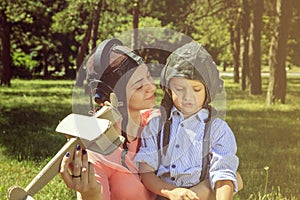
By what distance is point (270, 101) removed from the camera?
15859 mm

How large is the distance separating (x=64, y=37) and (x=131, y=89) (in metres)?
34.6

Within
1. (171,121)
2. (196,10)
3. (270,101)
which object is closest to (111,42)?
(171,121)

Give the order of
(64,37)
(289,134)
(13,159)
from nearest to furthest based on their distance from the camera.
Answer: (13,159), (289,134), (64,37)

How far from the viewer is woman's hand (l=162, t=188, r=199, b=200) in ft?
8.23

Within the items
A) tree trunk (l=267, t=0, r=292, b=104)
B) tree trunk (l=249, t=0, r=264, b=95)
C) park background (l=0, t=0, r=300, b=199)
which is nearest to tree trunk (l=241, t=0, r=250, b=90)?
park background (l=0, t=0, r=300, b=199)

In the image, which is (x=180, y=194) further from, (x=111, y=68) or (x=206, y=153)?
(x=111, y=68)

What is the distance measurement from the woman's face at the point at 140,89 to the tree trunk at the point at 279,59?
13.6 meters

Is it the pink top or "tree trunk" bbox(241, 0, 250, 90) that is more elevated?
the pink top

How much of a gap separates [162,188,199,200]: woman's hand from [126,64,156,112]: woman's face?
34 centimetres

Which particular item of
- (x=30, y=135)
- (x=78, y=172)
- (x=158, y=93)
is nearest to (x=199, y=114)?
(x=78, y=172)

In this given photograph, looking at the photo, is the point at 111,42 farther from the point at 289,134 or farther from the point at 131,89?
the point at 289,134

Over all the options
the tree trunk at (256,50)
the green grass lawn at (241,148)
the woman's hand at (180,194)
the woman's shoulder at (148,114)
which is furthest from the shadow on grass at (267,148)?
the tree trunk at (256,50)

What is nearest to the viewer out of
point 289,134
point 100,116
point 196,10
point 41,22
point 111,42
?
point 100,116

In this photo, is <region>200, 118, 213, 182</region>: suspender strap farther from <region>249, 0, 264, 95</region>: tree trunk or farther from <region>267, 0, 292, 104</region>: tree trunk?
<region>249, 0, 264, 95</region>: tree trunk
